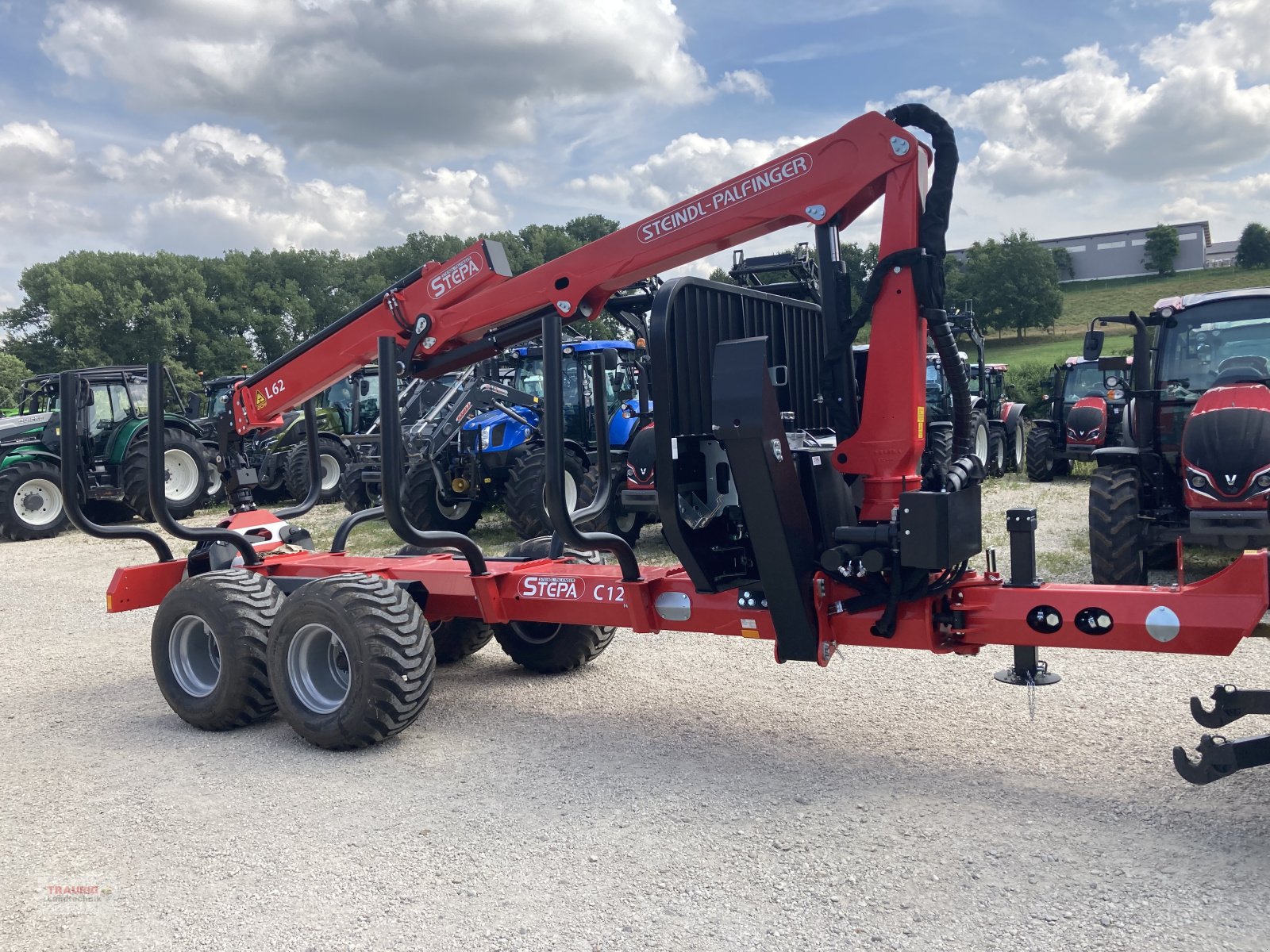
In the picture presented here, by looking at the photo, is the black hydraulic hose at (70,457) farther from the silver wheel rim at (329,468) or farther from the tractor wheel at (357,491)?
the silver wheel rim at (329,468)

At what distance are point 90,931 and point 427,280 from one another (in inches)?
145

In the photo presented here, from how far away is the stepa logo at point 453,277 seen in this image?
573cm

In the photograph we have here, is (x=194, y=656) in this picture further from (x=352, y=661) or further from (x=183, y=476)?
(x=183, y=476)

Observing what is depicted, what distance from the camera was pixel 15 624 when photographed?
28.0 feet

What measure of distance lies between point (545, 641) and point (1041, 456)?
479 inches

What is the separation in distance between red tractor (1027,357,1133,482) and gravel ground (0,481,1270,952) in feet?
31.9

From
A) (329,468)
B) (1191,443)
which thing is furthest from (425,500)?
(1191,443)

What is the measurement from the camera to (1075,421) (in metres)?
15.0

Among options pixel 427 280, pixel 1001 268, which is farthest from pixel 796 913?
pixel 1001 268

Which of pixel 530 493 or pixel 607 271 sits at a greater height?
pixel 607 271

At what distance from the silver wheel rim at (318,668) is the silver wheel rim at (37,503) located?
38.2 feet

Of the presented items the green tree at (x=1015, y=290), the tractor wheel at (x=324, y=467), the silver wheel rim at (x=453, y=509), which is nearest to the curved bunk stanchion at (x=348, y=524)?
the silver wheel rim at (x=453, y=509)

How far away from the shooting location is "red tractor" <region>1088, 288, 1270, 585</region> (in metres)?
6.53

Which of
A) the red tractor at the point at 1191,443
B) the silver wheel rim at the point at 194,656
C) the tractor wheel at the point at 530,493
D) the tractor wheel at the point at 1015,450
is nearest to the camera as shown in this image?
the silver wheel rim at the point at 194,656
